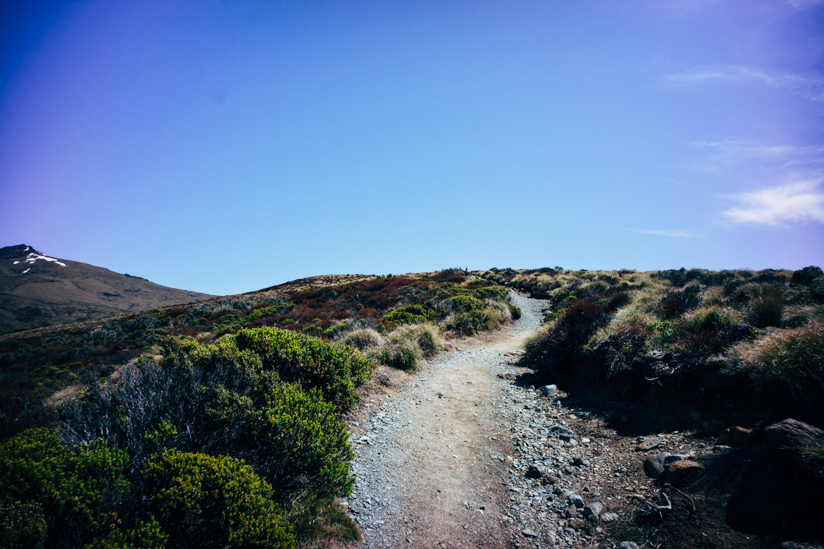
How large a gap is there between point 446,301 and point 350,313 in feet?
17.4

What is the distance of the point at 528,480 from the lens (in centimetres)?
517

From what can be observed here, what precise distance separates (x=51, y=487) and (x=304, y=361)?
172 inches

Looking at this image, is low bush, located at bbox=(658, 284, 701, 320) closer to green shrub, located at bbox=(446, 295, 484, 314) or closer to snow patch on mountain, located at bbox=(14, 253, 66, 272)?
green shrub, located at bbox=(446, 295, 484, 314)

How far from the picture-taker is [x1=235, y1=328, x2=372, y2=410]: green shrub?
21.7 ft

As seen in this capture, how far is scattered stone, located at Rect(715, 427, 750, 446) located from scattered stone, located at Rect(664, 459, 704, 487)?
0.57 m

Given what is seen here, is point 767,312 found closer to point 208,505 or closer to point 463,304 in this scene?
point 208,505

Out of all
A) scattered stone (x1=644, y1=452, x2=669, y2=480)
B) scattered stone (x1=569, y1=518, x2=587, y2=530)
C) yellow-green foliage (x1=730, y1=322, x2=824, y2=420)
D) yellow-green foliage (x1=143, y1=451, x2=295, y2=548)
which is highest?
yellow-green foliage (x1=730, y1=322, x2=824, y2=420)

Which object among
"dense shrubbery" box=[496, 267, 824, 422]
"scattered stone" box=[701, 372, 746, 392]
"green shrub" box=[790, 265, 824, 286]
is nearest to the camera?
"dense shrubbery" box=[496, 267, 824, 422]

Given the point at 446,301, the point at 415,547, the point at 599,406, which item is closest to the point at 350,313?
the point at 446,301

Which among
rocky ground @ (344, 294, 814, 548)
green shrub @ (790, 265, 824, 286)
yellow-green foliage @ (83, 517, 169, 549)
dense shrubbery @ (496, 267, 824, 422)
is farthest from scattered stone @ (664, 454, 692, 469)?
green shrub @ (790, 265, 824, 286)

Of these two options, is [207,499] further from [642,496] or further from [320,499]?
[642,496]

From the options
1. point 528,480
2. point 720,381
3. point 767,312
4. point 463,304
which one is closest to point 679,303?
point 767,312

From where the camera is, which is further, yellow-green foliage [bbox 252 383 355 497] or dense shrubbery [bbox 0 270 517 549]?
yellow-green foliage [bbox 252 383 355 497]

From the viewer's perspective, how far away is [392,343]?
11125mm
